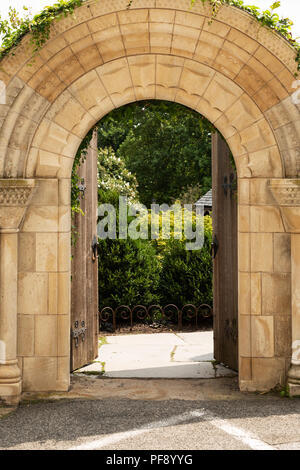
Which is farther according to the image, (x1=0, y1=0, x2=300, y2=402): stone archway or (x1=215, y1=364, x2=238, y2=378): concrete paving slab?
(x1=215, y1=364, x2=238, y2=378): concrete paving slab

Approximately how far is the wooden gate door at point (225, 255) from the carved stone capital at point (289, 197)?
3.21 feet

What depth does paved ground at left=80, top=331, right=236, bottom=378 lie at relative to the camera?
21.5ft

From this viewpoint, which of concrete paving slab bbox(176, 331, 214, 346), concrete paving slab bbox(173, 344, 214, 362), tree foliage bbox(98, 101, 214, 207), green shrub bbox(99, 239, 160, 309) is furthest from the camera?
tree foliage bbox(98, 101, 214, 207)

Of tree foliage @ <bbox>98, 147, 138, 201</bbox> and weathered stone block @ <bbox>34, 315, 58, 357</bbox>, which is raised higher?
tree foliage @ <bbox>98, 147, 138, 201</bbox>

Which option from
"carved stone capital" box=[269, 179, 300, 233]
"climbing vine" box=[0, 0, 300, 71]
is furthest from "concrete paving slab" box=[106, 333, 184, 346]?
"climbing vine" box=[0, 0, 300, 71]

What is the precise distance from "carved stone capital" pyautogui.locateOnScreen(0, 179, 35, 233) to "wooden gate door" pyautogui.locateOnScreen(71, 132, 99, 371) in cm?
127

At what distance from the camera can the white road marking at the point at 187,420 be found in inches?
Result: 159

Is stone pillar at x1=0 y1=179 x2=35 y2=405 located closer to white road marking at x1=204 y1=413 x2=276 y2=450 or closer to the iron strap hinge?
the iron strap hinge

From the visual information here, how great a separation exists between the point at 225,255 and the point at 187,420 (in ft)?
8.26

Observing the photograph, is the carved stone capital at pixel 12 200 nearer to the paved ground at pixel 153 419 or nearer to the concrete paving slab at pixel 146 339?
the paved ground at pixel 153 419

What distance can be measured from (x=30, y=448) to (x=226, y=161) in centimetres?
404

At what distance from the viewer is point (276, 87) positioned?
5.34 meters
